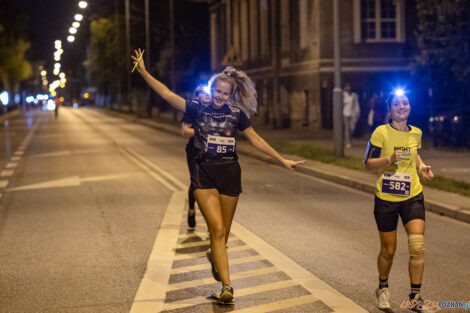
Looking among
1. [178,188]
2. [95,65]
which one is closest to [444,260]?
[178,188]

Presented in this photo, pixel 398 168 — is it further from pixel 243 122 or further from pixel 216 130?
pixel 216 130

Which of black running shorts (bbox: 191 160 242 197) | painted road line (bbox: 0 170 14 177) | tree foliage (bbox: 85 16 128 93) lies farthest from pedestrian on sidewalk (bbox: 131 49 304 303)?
tree foliage (bbox: 85 16 128 93)

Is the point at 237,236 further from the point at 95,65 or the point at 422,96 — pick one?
the point at 95,65

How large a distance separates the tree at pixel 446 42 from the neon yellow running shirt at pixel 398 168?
1641 cm

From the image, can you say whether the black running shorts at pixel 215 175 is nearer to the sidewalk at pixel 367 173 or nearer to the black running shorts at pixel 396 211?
the black running shorts at pixel 396 211

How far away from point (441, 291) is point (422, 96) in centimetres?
2822

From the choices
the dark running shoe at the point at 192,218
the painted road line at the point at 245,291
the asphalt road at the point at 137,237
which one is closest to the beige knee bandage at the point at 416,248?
the asphalt road at the point at 137,237

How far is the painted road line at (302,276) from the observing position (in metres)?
6.18

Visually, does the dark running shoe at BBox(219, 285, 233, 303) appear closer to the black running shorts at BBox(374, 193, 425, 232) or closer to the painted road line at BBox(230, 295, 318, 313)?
the painted road line at BBox(230, 295, 318, 313)

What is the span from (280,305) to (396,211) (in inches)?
44.6

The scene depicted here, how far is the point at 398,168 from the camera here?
6000 millimetres

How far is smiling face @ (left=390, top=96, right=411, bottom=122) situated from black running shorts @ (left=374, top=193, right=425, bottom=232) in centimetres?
59

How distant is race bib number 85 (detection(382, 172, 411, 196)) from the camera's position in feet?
19.5

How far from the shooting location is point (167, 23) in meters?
70.8
